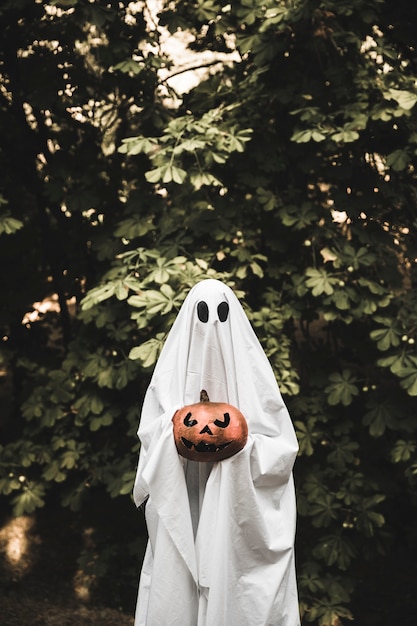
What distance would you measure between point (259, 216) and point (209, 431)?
2357 mm

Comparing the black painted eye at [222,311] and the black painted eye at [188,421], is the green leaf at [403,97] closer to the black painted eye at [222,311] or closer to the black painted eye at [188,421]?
the black painted eye at [222,311]

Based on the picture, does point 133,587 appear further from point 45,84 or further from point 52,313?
point 45,84

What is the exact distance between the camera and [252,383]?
9.07ft

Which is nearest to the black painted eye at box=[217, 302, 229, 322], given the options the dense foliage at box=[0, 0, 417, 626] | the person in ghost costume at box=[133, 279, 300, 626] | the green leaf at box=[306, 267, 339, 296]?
the person in ghost costume at box=[133, 279, 300, 626]

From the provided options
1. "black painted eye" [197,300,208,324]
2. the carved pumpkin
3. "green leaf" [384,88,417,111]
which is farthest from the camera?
"green leaf" [384,88,417,111]

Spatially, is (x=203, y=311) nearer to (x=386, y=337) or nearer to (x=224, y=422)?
(x=224, y=422)

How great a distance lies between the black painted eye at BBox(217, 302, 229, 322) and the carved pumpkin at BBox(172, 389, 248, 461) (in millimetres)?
305

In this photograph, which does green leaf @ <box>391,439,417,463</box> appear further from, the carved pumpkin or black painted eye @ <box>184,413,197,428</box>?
black painted eye @ <box>184,413,197,428</box>

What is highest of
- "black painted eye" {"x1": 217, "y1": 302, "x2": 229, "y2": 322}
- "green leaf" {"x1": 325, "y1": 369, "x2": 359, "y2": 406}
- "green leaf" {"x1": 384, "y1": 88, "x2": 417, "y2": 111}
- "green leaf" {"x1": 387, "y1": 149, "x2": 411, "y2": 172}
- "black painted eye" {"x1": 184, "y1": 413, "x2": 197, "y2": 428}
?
"green leaf" {"x1": 384, "y1": 88, "x2": 417, "y2": 111}

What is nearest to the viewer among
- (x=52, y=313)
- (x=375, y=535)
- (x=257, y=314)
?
(x=257, y=314)

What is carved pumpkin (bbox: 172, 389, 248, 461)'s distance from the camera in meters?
2.59

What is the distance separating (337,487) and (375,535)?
360 millimetres

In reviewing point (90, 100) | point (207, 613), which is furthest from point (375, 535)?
point (90, 100)

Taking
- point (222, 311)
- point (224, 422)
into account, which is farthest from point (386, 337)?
point (224, 422)
